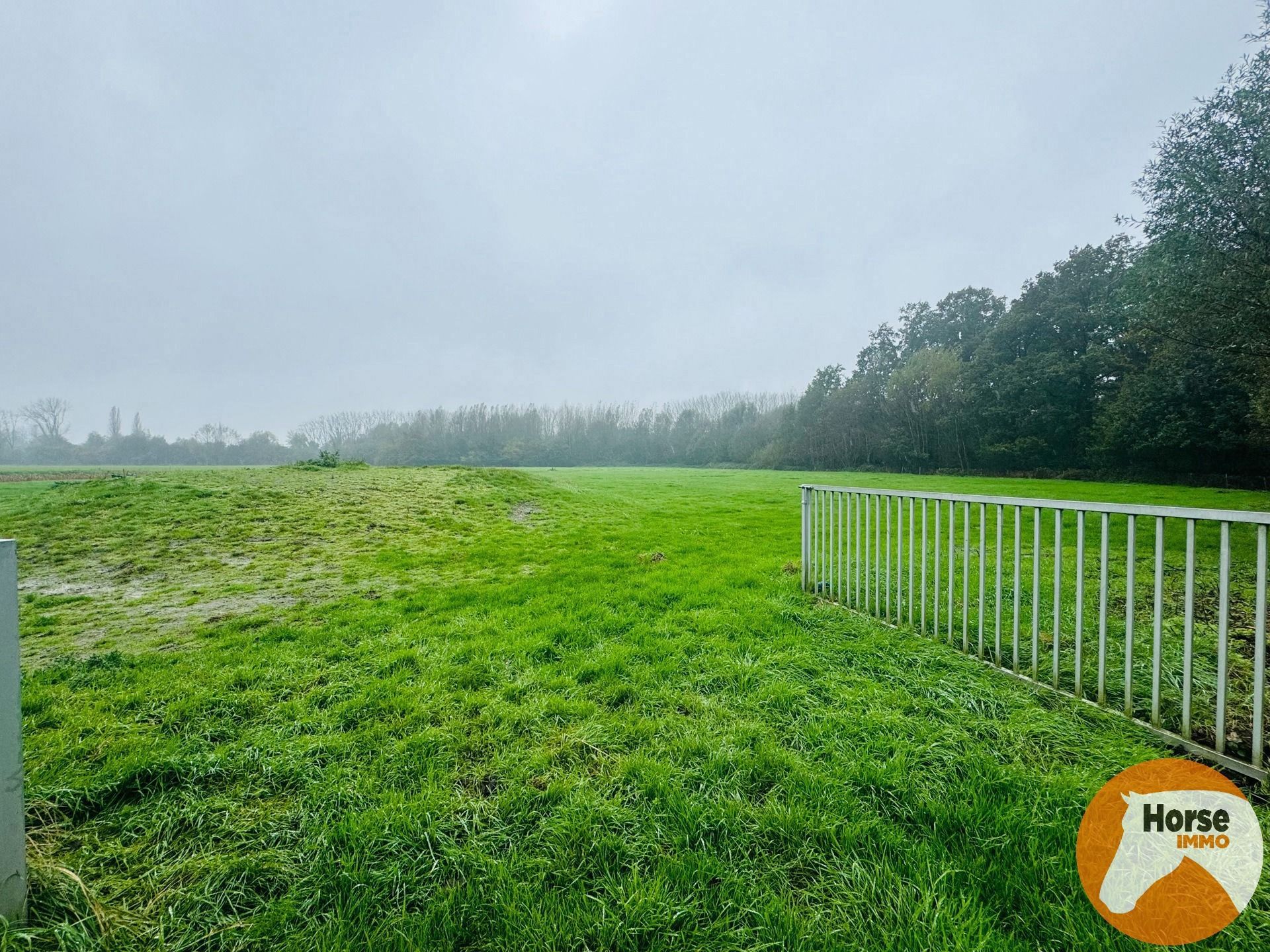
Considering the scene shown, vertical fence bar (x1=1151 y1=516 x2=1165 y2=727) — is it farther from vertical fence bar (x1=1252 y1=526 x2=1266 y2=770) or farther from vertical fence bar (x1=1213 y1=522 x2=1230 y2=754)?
vertical fence bar (x1=1252 y1=526 x2=1266 y2=770)

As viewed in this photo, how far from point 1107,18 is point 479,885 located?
1604 inches

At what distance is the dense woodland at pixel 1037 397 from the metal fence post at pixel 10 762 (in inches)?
1018

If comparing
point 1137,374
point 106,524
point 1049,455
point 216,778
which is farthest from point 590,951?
point 1049,455

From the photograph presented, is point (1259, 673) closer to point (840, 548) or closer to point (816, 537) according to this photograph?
point (840, 548)

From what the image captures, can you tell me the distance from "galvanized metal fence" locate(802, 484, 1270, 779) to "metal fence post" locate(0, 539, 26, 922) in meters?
4.12

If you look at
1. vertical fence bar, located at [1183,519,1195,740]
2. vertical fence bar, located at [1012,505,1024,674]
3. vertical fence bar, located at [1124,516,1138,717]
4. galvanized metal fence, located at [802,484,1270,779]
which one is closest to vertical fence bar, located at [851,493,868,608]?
galvanized metal fence, located at [802,484,1270,779]

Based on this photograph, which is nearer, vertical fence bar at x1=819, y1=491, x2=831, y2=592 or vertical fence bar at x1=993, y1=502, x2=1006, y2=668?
vertical fence bar at x1=993, y1=502, x2=1006, y2=668

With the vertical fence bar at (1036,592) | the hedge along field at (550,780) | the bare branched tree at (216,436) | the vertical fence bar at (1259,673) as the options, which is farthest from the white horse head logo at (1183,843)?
the bare branched tree at (216,436)

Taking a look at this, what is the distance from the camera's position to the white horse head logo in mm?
1738

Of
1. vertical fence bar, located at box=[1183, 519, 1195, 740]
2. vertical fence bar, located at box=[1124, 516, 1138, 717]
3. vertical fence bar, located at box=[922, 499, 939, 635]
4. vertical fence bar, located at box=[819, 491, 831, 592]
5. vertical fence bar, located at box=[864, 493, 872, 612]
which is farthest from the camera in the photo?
vertical fence bar, located at box=[819, 491, 831, 592]

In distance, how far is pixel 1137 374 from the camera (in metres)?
29.5

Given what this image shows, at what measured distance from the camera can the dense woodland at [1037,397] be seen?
14.9 m

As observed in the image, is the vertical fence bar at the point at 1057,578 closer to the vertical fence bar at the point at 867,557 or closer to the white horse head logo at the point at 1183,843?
the white horse head logo at the point at 1183,843

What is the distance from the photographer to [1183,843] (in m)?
1.98
